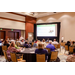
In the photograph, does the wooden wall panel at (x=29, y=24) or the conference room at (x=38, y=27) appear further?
the wooden wall panel at (x=29, y=24)

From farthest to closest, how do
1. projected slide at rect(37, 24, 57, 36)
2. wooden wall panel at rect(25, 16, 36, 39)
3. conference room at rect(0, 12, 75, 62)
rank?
wooden wall panel at rect(25, 16, 36, 39)
projected slide at rect(37, 24, 57, 36)
conference room at rect(0, 12, 75, 62)

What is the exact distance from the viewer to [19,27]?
1319cm

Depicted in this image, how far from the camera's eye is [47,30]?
14648mm

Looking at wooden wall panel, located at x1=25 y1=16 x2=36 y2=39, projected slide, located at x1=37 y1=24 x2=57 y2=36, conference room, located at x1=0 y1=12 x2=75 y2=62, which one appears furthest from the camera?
wooden wall panel, located at x1=25 y1=16 x2=36 y2=39

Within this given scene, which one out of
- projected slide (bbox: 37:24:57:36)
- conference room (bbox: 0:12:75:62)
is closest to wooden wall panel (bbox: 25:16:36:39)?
conference room (bbox: 0:12:75:62)

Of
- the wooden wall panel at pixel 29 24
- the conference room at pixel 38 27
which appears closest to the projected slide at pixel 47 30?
the conference room at pixel 38 27

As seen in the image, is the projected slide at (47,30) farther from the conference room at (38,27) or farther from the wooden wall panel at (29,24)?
the wooden wall panel at (29,24)

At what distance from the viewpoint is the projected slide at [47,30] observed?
14.1 meters

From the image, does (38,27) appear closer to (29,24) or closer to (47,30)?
(29,24)

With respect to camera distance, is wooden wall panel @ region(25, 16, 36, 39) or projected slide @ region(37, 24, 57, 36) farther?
wooden wall panel @ region(25, 16, 36, 39)

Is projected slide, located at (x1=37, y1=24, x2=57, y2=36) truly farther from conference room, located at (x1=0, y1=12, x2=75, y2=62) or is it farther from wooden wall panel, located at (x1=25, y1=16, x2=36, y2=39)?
wooden wall panel, located at (x1=25, y1=16, x2=36, y2=39)

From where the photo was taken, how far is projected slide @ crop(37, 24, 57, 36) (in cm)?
1410

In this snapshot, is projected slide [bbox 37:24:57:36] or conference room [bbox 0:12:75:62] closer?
conference room [bbox 0:12:75:62]
